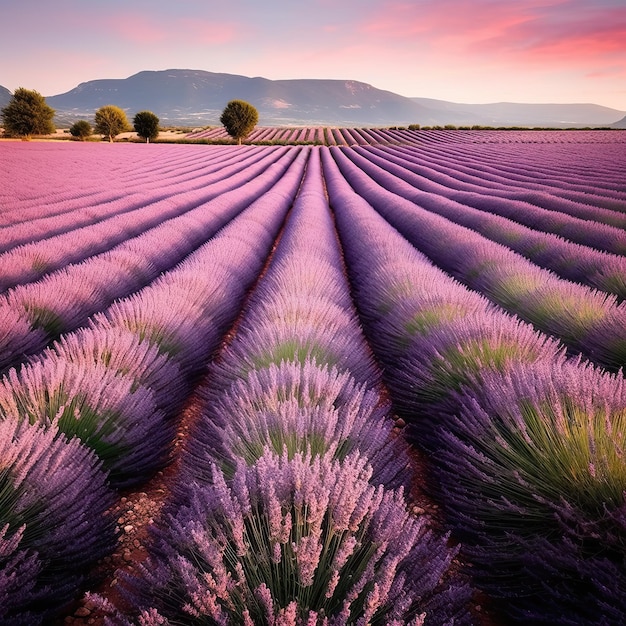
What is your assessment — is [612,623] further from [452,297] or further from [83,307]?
[83,307]

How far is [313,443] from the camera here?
1481mm

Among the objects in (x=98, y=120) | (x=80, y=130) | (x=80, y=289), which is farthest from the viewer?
(x=80, y=130)

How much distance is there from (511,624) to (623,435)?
0.76 m

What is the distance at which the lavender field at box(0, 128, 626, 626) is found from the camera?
3.27 feet

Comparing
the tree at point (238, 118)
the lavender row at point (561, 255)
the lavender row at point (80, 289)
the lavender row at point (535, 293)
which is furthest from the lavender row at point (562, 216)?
the tree at point (238, 118)

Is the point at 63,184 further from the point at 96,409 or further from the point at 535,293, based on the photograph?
the point at 535,293

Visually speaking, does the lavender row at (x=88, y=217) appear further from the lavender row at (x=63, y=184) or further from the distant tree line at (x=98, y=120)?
the distant tree line at (x=98, y=120)

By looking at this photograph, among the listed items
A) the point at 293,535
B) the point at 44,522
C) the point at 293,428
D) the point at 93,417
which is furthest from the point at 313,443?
the point at 93,417

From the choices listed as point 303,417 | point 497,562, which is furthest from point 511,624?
point 303,417

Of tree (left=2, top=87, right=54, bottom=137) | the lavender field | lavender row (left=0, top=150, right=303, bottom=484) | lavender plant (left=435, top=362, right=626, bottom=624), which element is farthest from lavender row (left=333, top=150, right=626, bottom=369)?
tree (left=2, top=87, right=54, bottom=137)

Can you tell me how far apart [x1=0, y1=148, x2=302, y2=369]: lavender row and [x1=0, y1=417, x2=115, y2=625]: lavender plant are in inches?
54.2

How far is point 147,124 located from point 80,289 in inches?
2078

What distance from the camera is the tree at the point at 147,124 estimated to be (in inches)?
1882

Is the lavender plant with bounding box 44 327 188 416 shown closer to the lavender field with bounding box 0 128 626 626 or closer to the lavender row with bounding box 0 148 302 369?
the lavender field with bounding box 0 128 626 626
